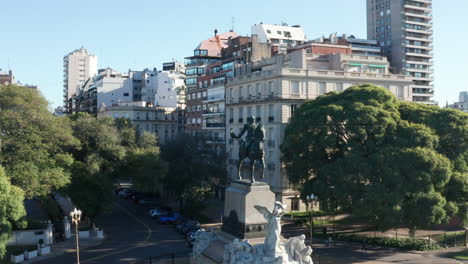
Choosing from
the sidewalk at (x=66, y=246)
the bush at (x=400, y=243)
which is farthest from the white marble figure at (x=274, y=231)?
the sidewalk at (x=66, y=246)

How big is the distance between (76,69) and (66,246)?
482ft

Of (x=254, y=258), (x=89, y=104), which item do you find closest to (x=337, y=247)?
(x=254, y=258)

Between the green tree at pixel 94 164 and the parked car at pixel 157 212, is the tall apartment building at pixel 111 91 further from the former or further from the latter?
the green tree at pixel 94 164

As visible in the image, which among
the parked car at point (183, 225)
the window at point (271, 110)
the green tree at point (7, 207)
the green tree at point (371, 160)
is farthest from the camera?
the window at point (271, 110)

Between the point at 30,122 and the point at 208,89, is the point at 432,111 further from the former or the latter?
the point at 208,89

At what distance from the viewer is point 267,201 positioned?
27.0 m

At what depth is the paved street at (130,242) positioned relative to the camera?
3809cm

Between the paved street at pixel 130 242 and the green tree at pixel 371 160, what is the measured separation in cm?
1334

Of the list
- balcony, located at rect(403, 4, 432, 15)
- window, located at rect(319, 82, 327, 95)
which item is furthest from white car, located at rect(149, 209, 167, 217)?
balcony, located at rect(403, 4, 432, 15)

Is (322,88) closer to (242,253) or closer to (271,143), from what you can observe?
(271,143)

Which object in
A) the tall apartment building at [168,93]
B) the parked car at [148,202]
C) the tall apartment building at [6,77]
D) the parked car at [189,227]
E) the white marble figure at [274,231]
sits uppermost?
the tall apartment building at [6,77]

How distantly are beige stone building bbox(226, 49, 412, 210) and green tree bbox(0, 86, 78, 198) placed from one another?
958 inches

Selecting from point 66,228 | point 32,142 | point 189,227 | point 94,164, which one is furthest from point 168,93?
point 32,142

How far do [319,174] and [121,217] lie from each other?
85.5ft
